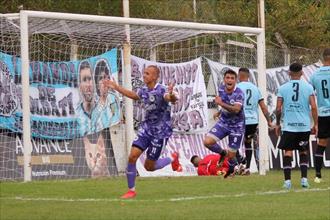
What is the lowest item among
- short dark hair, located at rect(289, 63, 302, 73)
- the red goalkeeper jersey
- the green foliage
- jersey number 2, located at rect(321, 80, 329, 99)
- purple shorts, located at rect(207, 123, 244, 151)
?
the red goalkeeper jersey

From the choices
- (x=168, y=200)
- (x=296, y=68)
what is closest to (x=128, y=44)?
(x=296, y=68)

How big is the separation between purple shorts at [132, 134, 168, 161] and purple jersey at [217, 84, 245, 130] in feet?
9.83

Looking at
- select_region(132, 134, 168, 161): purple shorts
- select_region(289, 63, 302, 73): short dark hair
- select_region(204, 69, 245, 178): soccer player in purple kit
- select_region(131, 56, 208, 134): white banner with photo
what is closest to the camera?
select_region(132, 134, 168, 161): purple shorts

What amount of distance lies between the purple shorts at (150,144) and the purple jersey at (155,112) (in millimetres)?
69

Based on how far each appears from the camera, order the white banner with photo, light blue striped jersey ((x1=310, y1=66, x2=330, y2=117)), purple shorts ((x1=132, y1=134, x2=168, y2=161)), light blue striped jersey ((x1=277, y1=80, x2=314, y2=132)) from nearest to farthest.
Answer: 1. purple shorts ((x1=132, y1=134, x2=168, y2=161))
2. light blue striped jersey ((x1=277, y1=80, x2=314, y2=132))
3. light blue striped jersey ((x1=310, y1=66, x2=330, y2=117))
4. the white banner with photo

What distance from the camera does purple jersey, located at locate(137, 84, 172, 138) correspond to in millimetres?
15305

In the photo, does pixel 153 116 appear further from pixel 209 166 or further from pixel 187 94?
pixel 187 94

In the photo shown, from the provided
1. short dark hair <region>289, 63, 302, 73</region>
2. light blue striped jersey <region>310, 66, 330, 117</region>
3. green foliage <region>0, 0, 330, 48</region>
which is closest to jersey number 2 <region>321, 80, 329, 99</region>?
light blue striped jersey <region>310, 66, 330, 117</region>

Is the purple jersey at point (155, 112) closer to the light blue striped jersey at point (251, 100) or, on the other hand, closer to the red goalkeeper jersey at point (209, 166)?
the light blue striped jersey at point (251, 100)

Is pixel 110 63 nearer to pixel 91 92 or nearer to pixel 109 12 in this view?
pixel 91 92

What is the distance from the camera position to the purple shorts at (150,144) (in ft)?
50.0

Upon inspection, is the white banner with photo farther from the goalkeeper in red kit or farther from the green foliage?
the green foliage

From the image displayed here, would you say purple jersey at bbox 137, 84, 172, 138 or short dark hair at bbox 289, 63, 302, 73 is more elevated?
short dark hair at bbox 289, 63, 302, 73

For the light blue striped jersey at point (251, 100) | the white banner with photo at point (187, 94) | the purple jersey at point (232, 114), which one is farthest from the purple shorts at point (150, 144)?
the white banner with photo at point (187, 94)
